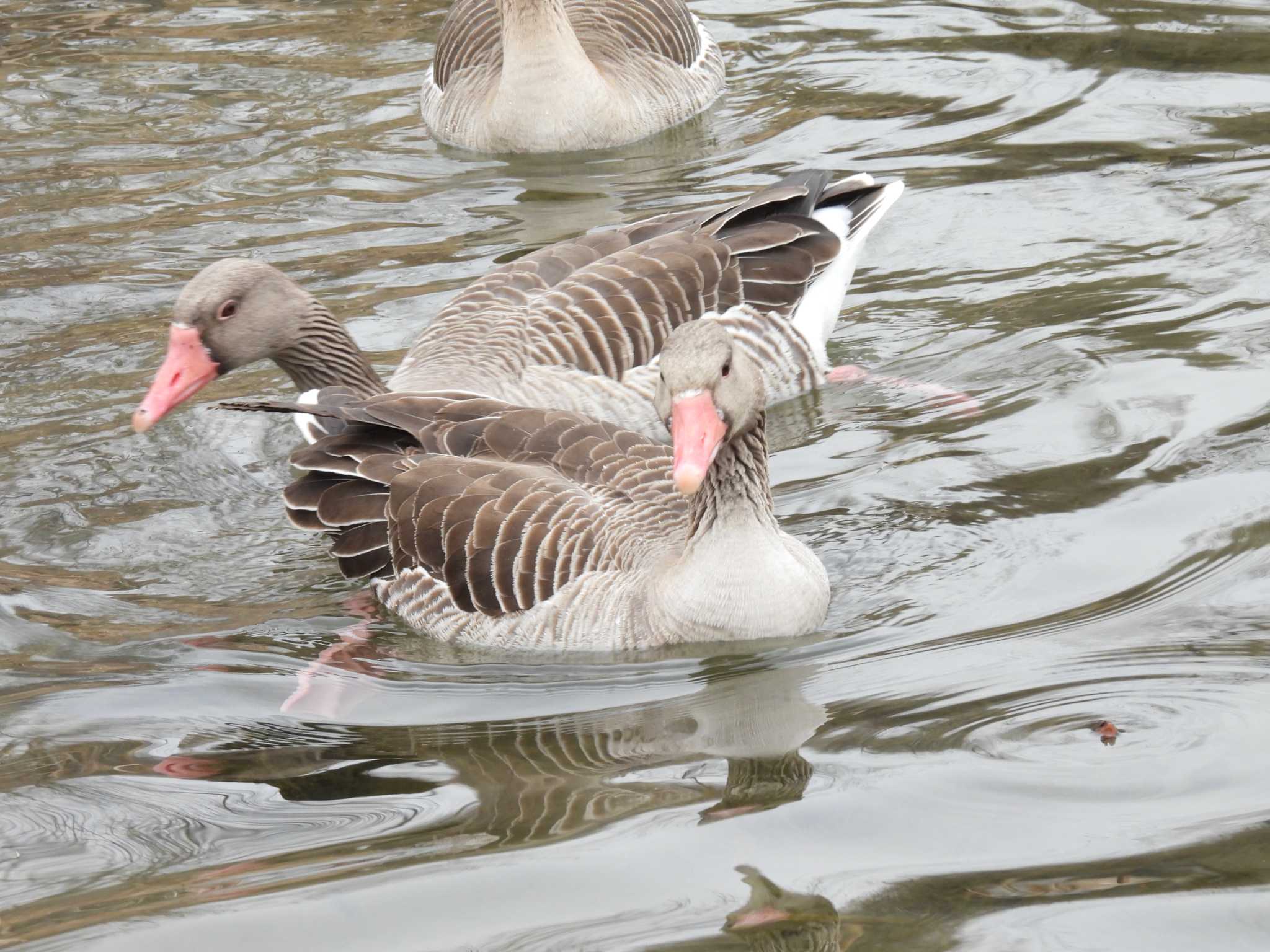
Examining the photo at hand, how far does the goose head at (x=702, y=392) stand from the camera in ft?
20.1

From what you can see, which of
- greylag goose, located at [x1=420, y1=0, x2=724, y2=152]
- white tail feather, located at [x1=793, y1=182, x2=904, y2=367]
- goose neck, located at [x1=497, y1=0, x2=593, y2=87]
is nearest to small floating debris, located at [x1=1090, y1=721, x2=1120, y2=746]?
white tail feather, located at [x1=793, y1=182, x2=904, y2=367]

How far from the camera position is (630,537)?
22.7 ft

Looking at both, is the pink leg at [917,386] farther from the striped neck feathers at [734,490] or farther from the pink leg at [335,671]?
the pink leg at [335,671]

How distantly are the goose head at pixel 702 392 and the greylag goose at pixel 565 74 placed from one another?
6253 millimetres

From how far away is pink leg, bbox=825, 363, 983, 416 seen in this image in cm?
860

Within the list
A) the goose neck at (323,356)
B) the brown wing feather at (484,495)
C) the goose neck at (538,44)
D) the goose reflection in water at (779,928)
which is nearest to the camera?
→ the goose reflection in water at (779,928)

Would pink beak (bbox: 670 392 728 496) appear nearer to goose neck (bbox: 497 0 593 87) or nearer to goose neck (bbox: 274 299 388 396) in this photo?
goose neck (bbox: 274 299 388 396)

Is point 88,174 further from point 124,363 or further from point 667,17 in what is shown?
point 667,17

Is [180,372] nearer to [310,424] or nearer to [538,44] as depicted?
[310,424]

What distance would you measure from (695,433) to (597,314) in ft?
8.90

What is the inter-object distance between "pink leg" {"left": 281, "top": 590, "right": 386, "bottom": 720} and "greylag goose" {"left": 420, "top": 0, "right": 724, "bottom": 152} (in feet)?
18.8

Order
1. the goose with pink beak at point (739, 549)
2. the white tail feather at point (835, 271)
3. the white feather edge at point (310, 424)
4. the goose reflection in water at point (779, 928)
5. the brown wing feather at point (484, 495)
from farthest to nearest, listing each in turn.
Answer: the white tail feather at point (835, 271) < the white feather edge at point (310, 424) < the brown wing feather at point (484, 495) < the goose with pink beak at point (739, 549) < the goose reflection in water at point (779, 928)

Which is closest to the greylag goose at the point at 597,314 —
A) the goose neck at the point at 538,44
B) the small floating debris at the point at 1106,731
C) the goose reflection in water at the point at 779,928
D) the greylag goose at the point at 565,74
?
the small floating debris at the point at 1106,731

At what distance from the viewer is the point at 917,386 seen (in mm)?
8922
